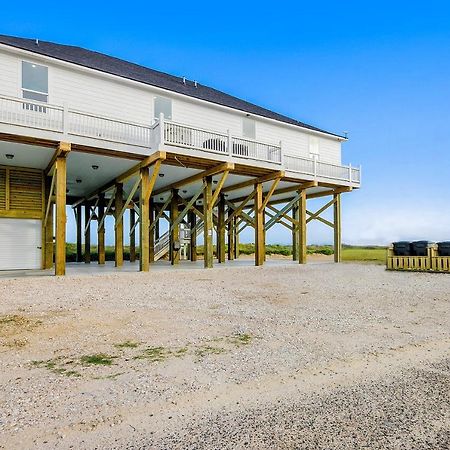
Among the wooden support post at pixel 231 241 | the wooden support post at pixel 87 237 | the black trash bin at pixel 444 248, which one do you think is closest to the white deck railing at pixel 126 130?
the black trash bin at pixel 444 248

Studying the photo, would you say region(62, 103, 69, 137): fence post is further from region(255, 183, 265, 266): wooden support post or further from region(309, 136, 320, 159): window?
region(309, 136, 320, 159): window

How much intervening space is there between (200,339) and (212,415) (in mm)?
2338

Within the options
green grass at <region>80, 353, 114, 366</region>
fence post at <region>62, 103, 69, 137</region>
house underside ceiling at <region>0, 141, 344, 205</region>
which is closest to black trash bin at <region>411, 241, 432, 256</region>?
house underside ceiling at <region>0, 141, 344, 205</region>

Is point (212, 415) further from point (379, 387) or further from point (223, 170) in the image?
point (223, 170)

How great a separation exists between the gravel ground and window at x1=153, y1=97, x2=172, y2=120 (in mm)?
11345

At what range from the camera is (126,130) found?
15.2 m

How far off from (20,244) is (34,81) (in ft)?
22.9

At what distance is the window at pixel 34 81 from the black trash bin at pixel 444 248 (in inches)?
723


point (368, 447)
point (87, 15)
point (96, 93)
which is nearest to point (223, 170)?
point (96, 93)

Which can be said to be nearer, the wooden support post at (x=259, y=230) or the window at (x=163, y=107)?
the window at (x=163, y=107)

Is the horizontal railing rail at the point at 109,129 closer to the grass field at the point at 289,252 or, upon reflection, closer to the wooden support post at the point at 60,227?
the wooden support post at the point at 60,227

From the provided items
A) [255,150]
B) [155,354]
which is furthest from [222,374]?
[255,150]

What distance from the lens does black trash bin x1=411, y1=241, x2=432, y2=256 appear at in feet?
56.5

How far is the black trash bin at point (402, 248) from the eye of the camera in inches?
706
